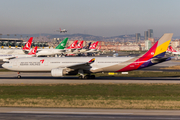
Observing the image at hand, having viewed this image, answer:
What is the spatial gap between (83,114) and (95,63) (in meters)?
24.7

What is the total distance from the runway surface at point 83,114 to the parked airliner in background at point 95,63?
70.1 ft

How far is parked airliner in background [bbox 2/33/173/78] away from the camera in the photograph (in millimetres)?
39969

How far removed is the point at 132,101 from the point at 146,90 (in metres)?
7.40

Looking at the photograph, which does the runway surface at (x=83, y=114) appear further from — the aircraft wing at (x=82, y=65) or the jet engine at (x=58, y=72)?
the aircraft wing at (x=82, y=65)

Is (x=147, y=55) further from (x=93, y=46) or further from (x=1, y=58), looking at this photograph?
(x=93, y=46)

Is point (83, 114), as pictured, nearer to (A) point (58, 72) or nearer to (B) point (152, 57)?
(A) point (58, 72)

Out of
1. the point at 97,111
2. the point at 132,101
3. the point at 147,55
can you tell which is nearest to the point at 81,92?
the point at 132,101

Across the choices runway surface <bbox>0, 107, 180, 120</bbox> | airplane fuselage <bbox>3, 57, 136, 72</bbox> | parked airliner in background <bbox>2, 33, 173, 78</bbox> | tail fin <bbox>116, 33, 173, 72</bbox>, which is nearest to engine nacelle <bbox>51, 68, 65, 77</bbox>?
parked airliner in background <bbox>2, 33, 173, 78</bbox>

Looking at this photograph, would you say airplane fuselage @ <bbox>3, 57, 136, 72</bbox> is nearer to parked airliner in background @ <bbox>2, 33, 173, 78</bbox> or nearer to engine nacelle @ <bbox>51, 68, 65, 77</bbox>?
parked airliner in background @ <bbox>2, 33, 173, 78</bbox>

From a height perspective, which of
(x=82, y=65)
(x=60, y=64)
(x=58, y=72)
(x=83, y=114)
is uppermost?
(x=60, y=64)

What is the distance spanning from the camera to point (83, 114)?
16641 mm

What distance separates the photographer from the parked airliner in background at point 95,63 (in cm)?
3997

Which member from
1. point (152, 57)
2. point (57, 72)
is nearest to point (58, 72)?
point (57, 72)

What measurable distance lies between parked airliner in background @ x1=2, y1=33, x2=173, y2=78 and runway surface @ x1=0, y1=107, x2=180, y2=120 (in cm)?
2136
